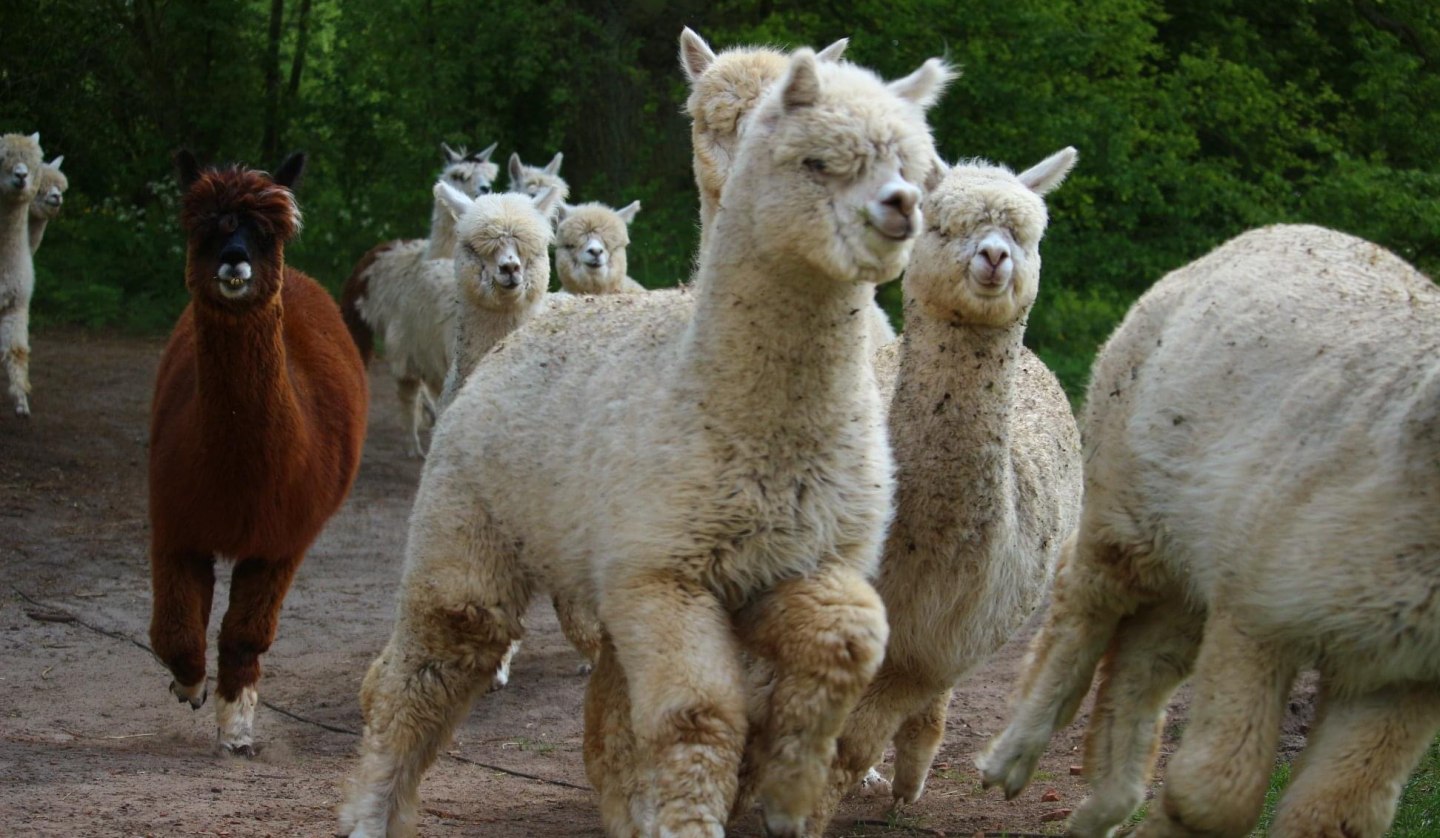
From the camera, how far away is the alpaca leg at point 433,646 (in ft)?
16.7

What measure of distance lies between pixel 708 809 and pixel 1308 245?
271 centimetres

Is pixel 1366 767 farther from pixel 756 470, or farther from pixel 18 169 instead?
pixel 18 169

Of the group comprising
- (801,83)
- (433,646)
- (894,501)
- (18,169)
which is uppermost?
(801,83)

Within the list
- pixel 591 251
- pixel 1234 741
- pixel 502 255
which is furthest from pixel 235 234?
pixel 1234 741

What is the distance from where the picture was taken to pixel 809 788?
4.35 meters

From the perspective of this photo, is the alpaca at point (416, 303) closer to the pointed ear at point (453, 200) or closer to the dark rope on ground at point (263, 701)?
the pointed ear at point (453, 200)

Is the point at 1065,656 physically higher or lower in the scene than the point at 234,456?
higher

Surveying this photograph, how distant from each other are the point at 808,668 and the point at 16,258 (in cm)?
1193

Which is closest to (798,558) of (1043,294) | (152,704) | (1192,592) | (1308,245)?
(1192,592)

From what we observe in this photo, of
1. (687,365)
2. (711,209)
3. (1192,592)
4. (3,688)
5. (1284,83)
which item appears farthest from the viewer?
(1284,83)

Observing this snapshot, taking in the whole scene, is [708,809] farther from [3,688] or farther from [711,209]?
[3,688]

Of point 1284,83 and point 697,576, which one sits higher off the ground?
point 1284,83

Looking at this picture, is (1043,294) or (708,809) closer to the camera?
(708,809)

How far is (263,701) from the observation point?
799cm
